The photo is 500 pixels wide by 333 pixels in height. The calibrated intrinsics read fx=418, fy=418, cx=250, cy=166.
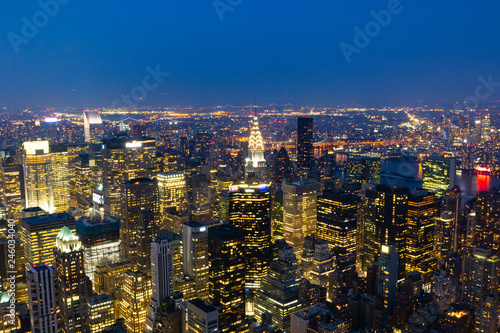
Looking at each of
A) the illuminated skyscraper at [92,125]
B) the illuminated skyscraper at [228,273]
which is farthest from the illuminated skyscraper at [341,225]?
the illuminated skyscraper at [92,125]

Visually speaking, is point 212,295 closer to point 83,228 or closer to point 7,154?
point 83,228

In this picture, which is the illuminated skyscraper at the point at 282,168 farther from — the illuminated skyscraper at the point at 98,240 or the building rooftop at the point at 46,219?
the building rooftop at the point at 46,219

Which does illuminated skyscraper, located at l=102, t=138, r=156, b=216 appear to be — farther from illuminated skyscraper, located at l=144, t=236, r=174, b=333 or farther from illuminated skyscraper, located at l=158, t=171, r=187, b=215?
illuminated skyscraper, located at l=144, t=236, r=174, b=333

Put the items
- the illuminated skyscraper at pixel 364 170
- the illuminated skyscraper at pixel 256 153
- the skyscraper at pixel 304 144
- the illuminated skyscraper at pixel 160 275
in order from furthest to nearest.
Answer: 1. the skyscraper at pixel 304 144
2. the illuminated skyscraper at pixel 256 153
3. the illuminated skyscraper at pixel 364 170
4. the illuminated skyscraper at pixel 160 275

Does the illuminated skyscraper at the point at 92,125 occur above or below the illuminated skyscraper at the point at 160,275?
above

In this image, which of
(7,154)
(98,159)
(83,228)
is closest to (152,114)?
(98,159)

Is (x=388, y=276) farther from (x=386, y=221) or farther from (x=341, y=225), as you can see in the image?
(x=341, y=225)

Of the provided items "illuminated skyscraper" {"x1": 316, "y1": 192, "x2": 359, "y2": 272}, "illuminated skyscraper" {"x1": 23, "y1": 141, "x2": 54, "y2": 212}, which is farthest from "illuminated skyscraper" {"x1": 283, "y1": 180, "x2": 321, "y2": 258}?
"illuminated skyscraper" {"x1": 23, "y1": 141, "x2": 54, "y2": 212}

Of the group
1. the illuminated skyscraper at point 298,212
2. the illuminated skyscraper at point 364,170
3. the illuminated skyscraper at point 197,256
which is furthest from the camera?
the illuminated skyscraper at point 364,170
